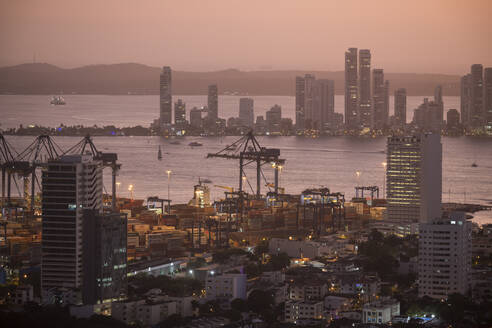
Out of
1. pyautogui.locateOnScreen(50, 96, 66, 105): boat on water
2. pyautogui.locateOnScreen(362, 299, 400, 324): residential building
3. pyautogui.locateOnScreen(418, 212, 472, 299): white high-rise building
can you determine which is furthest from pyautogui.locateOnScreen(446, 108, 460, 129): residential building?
pyautogui.locateOnScreen(362, 299, 400, 324): residential building

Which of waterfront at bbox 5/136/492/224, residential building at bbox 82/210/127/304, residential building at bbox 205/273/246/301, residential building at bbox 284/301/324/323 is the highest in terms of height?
waterfront at bbox 5/136/492/224

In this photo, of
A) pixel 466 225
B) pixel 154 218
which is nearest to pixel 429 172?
pixel 154 218

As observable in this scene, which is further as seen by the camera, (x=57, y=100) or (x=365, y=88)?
(x=365, y=88)

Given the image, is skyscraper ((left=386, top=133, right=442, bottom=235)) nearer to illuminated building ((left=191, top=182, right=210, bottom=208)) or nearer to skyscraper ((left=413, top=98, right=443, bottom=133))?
illuminated building ((left=191, top=182, right=210, bottom=208))

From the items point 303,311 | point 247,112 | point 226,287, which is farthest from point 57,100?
point 303,311

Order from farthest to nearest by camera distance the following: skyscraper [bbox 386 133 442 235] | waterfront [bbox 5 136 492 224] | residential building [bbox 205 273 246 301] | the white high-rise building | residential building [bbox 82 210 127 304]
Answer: waterfront [bbox 5 136 492 224]
skyscraper [bbox 386 133 442 235]
the white high-rise building
residential building [bbox 205 273 246 301]
residential building [bbox 82 210 127 304]

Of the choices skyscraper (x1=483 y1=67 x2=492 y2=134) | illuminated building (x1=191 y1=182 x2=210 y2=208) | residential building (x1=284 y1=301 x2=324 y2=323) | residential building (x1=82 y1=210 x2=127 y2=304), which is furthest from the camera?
skyscraper (x1=483 y1=67 x2=492 y2=134)

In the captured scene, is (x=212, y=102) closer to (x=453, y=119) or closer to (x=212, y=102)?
(x=212, y=102)
